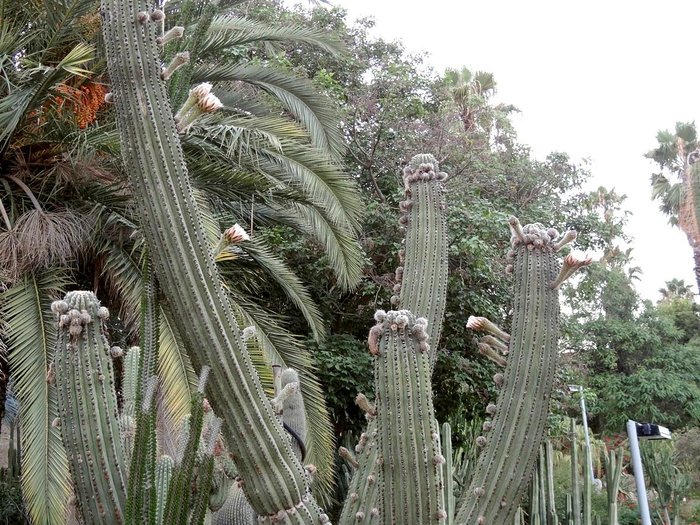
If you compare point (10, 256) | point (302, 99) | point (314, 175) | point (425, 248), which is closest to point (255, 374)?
point (425, 248)

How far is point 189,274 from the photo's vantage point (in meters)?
2.70

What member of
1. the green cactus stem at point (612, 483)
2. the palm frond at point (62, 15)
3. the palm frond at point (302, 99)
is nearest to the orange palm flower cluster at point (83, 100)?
the palm frond at point (62, 15)

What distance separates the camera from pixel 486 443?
2984 mm

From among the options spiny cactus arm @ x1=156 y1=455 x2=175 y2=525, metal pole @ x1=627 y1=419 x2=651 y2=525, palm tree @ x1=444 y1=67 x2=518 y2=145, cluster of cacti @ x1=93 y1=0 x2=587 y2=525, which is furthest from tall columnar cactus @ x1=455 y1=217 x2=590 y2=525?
palm tree @ x1=444 y1=67 x2=518 y2=145

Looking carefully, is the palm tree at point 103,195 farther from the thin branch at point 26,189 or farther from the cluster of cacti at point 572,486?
the cluster of cacti at point 572,486

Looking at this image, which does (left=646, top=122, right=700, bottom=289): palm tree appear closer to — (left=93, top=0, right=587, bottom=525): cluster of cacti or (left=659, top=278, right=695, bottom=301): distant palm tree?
(left=93, top=0, right=587, bottom=525): cluster of cacti

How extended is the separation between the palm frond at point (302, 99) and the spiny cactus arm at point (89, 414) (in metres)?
5.47

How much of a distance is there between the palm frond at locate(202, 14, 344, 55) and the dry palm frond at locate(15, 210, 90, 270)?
2.43 meters

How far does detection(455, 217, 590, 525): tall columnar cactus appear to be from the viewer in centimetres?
288

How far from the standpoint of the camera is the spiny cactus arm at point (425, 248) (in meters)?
3.41

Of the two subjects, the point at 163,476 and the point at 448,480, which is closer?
the point at 163,476

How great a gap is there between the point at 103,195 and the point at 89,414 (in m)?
4.03

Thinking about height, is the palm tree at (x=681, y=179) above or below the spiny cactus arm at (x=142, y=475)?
above

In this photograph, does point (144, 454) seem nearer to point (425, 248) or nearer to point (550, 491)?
point (425, 248)
